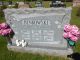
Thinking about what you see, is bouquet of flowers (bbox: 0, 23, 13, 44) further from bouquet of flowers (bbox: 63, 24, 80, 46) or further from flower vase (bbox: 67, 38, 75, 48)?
flower vase (bbox: 67, 38, 75, 48)

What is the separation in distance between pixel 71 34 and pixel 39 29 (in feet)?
3.61

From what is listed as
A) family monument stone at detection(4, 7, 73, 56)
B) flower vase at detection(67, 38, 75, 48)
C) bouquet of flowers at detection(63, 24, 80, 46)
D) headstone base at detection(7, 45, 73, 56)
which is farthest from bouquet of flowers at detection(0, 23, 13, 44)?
flower vase at detection(67, 38, 75, 48)

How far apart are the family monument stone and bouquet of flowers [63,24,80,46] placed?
255 mm

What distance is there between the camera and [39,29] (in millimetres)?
8164

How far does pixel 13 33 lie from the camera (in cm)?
845

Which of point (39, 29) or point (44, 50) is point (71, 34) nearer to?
point (44, 50)

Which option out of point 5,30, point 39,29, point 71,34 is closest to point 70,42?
point 71,34

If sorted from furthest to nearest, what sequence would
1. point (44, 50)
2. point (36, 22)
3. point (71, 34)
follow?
point (36, 22), point (44, 50), point (71, 34)

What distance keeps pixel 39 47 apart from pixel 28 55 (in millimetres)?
516

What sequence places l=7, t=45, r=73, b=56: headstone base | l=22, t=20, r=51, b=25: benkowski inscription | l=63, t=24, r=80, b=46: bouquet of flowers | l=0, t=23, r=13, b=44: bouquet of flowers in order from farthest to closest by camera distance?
1. l=0, t=23, r=13, b=44: bouquet of flowers
2. l=22, t=20, r=51, b=25: benkowski inscription
3. l=7, t=45, r=73, b=56: headstone base
4. l=63, t=24, r=80, b=46: bouquet of flowers

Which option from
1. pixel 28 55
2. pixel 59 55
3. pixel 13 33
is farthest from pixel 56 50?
pixel 13 33

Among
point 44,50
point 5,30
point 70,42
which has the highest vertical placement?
point 5,30

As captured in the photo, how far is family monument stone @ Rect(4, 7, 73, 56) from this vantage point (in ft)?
25.9

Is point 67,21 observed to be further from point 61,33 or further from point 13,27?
point 13,27
